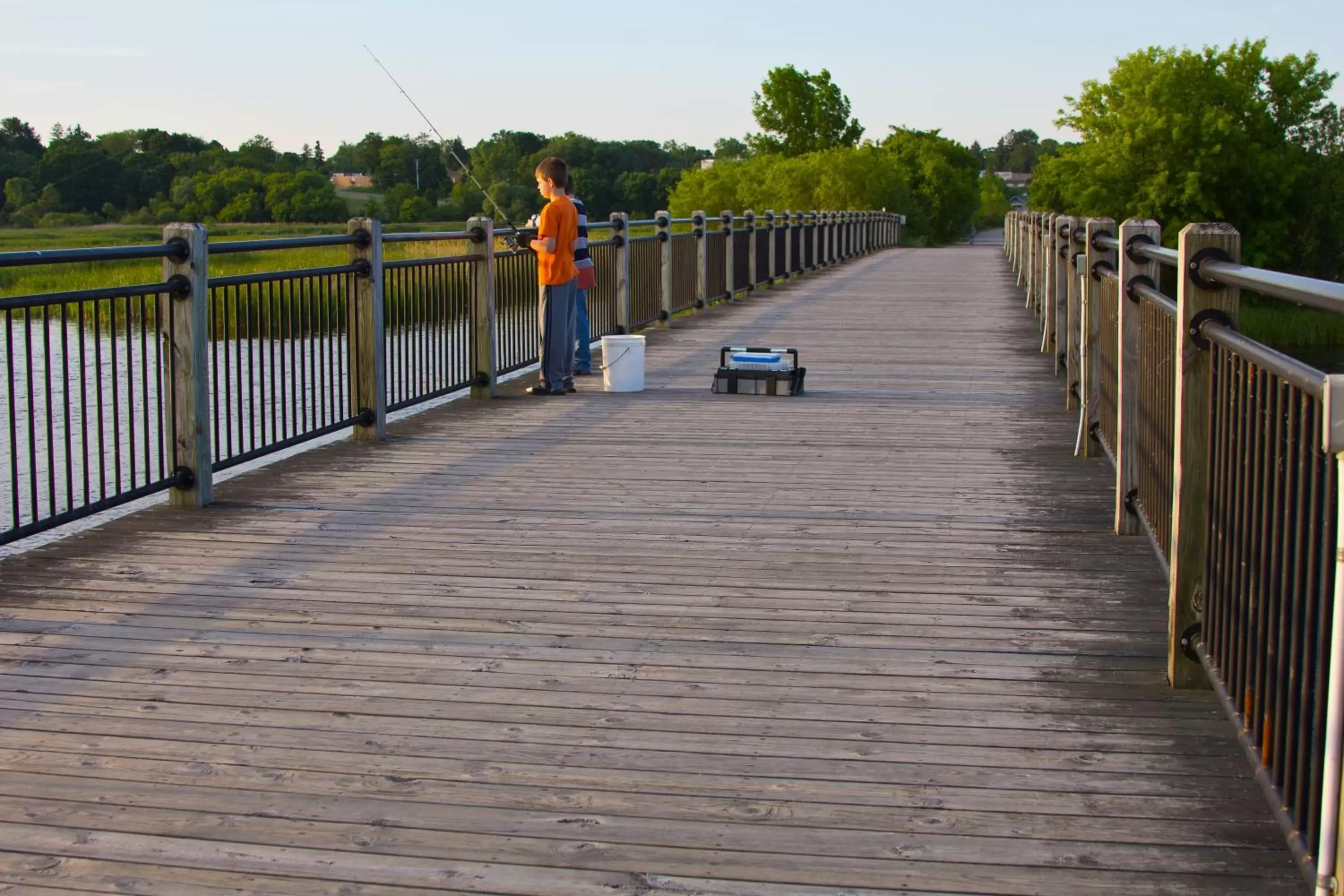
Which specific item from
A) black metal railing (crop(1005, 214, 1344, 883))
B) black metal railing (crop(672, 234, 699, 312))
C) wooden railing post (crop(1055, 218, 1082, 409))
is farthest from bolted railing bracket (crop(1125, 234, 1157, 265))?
black metal railing (crop(672, 234, 699, 312))

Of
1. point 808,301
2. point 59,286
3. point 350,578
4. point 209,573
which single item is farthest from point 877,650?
point 59,286

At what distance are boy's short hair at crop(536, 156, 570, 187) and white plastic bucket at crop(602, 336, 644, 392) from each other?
1234 millimetres

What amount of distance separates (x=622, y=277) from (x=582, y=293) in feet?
7.64

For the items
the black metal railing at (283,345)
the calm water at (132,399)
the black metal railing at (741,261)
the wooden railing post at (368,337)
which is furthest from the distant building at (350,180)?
the black metal railing at (283,345)

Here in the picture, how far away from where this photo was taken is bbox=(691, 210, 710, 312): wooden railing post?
66.2 ft

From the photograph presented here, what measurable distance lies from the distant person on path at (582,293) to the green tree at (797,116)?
352 ft

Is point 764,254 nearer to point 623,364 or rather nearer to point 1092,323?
point 623,364

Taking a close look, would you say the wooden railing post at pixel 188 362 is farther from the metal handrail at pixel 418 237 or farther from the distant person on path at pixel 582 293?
the distant person on path at pixel 582 293

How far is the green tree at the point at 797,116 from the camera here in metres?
118

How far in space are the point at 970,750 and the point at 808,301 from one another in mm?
19467

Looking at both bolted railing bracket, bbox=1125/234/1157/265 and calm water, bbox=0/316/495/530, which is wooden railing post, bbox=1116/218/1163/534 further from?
calm water, bbox=0/316/495/530

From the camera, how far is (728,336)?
16.6 metres

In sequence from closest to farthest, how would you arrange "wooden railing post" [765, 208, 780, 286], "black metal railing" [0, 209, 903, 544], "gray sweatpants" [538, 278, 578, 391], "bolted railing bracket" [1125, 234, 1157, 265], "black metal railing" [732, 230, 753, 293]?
"bolted railing bracket" [1125, 234, 1157, 265], "black metal railing" [0, 209, 903, 544], "gray sweatpants" [538, 278, 578, 391], "black metal railing" [732, 230, 753, 293], "wooden railing post" [765, 208, 780, 286]

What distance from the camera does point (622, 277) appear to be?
1549 cm
